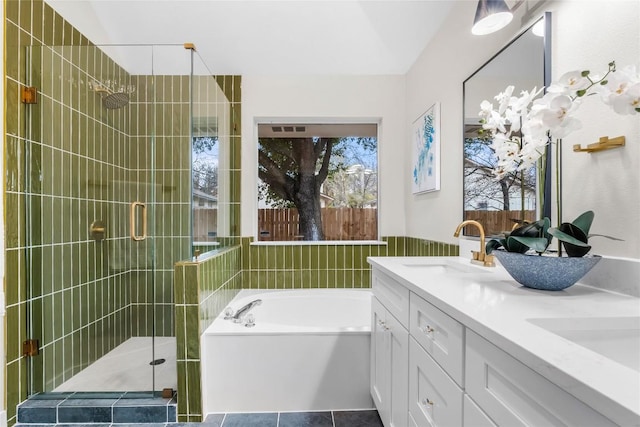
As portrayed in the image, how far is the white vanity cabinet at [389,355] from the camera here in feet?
4.20

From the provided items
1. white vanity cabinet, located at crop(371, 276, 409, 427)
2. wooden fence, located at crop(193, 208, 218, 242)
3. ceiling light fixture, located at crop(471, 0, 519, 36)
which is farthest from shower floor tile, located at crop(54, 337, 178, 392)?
ceiling light fixture, located at crop(471, 0, 519, 36)

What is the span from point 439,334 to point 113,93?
2259mm

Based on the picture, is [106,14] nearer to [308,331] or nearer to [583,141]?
[308,331]

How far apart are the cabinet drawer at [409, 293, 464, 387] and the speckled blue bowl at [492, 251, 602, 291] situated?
299 millimetres

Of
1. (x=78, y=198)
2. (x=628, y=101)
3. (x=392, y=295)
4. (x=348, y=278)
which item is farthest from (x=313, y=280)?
(x=628, y=101)

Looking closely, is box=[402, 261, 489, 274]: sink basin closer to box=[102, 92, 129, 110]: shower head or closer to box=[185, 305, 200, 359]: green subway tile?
box=[185, 305, 200, 359]: green subway tile

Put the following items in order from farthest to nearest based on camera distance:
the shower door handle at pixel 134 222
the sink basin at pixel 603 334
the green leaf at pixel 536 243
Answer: the shower door handle at pixel 134 222
the green leaf at pixel 536 243
the sink basin at pixel 603 334

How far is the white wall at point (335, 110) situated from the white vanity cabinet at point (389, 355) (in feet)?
4.48

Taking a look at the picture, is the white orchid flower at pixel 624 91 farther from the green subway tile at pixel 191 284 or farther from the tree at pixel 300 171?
the tree at pixel 300 171

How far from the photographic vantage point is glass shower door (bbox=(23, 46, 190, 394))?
5.93 feet

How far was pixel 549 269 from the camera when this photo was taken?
3.08 feet

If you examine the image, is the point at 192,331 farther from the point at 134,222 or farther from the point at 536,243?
the point at 536,243

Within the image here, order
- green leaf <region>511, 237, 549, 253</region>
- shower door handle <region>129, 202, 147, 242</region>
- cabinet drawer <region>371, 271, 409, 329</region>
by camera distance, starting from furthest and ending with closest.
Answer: shower door handle <region>129, 202, 147, 242</region> → cabinet drawer <region>371, 271, 409, 329</region> → green leaf <region>511, 237, 549, 253</region>

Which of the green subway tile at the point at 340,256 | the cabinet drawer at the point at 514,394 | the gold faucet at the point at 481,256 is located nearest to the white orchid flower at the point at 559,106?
the gold faucet at the point at 481,256
